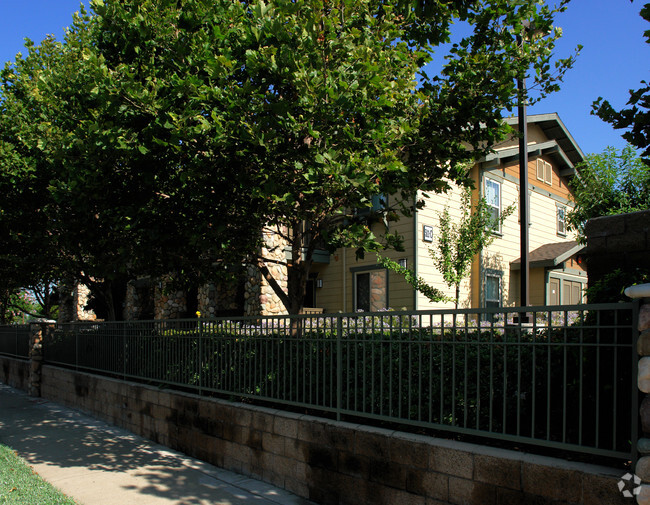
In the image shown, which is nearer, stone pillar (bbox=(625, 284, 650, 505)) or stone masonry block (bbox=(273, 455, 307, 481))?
stone pillar (bbox=(625, 284, 650, 505))

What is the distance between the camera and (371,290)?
15188mm

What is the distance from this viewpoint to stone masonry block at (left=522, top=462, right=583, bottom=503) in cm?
400

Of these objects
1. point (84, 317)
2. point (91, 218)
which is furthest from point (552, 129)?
point (84, 317)

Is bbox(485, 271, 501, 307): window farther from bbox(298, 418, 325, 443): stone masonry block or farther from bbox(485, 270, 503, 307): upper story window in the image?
bbox(298, 418, 325, 443): stone masonry block

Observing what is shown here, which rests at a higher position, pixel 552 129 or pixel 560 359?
pixel 552 129

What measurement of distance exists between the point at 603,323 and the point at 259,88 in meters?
4.30

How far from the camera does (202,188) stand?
23.9ft

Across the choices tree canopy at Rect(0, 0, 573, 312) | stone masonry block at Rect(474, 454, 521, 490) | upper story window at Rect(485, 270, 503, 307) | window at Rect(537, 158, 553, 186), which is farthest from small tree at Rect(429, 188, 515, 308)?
stone masonry block at Rect(474, 454, 521, 490)

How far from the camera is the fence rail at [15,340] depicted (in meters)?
16.6

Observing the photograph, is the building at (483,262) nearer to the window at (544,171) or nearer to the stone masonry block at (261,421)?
the window at (544,171)

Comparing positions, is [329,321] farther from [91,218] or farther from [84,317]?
[84,317]

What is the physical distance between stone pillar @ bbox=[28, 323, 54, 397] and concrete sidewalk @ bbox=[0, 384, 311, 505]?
13.8ft

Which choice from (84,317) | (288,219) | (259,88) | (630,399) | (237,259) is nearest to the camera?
(630,399)

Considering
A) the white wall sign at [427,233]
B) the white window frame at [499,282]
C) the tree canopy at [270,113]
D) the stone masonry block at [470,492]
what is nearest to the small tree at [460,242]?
the white wall sign at [427,233]
